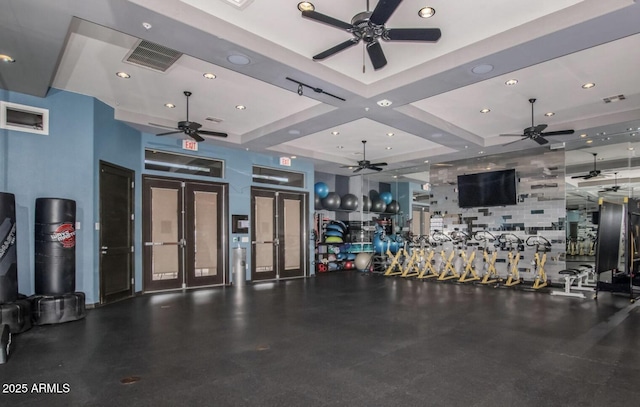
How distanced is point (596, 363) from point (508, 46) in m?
3.45

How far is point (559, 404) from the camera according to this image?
2.71 metres

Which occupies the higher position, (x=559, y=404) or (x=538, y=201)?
(x=538, y=201)

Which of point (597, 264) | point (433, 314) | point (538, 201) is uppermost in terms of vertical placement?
point (538, 201)

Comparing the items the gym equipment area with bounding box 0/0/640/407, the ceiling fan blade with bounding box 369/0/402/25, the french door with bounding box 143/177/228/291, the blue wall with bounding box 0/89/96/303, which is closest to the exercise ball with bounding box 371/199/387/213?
the gym equipment area with bounding box 0/0/640/407

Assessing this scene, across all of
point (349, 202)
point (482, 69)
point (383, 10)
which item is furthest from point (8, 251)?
point (349, 202)

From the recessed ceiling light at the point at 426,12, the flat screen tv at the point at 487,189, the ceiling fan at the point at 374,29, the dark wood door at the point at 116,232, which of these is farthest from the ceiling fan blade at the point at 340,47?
the flat screen tv at the point at 487,189

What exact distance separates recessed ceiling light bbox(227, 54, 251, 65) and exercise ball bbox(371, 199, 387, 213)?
876cm

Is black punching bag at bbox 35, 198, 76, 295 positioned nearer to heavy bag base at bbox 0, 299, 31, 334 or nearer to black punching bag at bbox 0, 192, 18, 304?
black punching bag at bbox 0, 192, 18, 304

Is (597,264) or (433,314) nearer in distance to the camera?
(433,314)

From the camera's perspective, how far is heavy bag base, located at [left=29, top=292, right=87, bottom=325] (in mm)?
4895

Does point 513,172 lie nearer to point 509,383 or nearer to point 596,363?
point 596,363

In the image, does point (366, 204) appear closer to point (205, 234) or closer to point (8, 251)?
point (205, 234)

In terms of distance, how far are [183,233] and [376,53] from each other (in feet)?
20.1

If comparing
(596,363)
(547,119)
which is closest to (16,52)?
(596,363)
